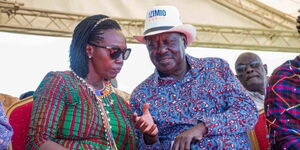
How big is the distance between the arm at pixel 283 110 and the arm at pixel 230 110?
1.28 feet

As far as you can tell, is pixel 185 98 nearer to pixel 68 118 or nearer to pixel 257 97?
Answer: pixel 68 118

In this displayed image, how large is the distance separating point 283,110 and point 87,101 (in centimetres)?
97

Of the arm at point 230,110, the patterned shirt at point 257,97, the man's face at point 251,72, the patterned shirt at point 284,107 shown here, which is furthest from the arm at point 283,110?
the man's face at point 251,72

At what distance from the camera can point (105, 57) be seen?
2.56 metres

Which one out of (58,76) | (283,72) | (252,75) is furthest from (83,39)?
(252,75)

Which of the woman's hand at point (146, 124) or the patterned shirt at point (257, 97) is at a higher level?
the woman's hand at point (146, 124)

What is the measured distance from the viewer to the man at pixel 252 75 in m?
4.82

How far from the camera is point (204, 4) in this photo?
26.6 feet

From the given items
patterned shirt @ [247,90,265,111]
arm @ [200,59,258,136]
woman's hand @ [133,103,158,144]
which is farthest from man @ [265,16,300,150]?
patterned shirt @ [247,90,265,111]

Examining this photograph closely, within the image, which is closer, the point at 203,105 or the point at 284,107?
the point at 284,107

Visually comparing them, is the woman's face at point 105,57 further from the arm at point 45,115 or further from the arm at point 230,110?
the arm at point 230,110

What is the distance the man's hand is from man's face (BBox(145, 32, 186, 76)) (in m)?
0.48

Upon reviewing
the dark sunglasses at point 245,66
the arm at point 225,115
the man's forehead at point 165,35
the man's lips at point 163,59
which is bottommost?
the arm at point 225,115

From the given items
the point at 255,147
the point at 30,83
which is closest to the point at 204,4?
the point at 30,83
